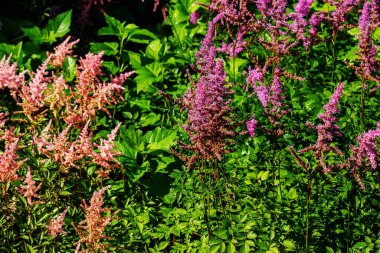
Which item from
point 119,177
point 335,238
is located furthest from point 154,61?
point 335,238

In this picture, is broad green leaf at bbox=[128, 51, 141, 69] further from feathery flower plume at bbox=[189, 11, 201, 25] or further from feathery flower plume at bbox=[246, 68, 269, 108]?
feathery flower plume at bbox=[246, 68, 269, 108]

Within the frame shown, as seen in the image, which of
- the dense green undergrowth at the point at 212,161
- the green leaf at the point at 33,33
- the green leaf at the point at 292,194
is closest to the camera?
the dense green undergrowth at the point at 212,161

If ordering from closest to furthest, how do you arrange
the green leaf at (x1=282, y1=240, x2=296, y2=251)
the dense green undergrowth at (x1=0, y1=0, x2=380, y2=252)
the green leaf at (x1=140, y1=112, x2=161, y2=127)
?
the dense green undergrowth at (x1=0, y1=0, x2=380, y2=252) → the green leaf at (x1=282, y1=240, x2=296, y2=251) → the green leaf at (x1=140, y1=112, x2=161, y2=127)

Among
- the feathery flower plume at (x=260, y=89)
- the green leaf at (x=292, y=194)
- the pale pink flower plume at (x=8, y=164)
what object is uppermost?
the feathery flower plume at (x=260, y=89)

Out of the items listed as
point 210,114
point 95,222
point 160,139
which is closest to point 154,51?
point 160,139

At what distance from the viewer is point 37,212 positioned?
9.91ft

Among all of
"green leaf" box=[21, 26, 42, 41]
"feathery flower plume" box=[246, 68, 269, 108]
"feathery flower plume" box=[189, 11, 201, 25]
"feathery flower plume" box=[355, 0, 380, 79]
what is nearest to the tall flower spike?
"feathery flower plume" box=[355, 0, 380, 79]

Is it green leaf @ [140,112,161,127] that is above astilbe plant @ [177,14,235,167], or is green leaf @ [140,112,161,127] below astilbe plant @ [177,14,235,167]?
below

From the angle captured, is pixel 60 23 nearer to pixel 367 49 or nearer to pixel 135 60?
pixel 135 60

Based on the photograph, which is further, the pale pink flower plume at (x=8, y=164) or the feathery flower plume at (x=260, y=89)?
the feathery flower plume at (x=260, y=89)

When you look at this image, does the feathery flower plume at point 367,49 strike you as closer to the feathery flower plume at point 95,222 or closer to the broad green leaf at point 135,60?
the feathery flower plume at point 95,222

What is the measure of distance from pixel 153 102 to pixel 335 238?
1945 millimetres

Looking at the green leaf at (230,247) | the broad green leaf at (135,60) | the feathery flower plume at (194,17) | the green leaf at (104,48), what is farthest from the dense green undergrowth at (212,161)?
the feathery flower plume at (194,17)

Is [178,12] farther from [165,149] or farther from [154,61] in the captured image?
[165,149]
